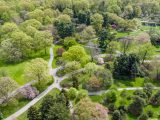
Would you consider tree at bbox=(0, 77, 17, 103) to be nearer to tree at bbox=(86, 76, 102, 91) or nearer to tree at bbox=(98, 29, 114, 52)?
tree at bbox=(86, 76, 102, 91)

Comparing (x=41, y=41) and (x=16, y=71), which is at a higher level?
(x=41, y=41)

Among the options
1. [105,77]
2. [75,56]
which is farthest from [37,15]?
[105,77]

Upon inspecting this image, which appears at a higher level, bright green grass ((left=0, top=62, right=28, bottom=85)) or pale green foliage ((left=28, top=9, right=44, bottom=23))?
pale green foliage ((left=28, top=9, right=44, bottom=23))

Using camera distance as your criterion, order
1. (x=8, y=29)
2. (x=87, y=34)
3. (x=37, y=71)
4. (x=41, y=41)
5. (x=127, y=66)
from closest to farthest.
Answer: (x=37, y=71), (x=127, y=66), (x=41, y=41), (x=8, y=29), (x=87, y=34)

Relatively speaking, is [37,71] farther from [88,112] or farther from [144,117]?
[144,117]

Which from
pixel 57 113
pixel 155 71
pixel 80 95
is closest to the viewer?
pixel 57 113

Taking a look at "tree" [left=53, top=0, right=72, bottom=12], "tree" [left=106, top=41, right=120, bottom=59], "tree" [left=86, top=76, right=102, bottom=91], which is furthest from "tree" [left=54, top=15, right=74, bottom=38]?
"tree" [left=86, top=76, right=102, bottom=91]

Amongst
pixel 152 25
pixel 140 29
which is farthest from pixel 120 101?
pixel 152 25
